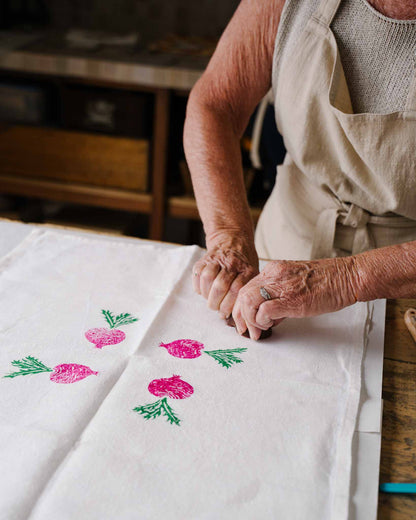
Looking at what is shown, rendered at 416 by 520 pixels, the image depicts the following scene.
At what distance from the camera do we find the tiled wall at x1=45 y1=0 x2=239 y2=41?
2758 millimetres

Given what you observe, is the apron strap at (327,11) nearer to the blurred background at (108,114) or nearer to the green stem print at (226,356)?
the green stem print at (226,356)

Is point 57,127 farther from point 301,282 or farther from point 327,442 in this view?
point 327,442

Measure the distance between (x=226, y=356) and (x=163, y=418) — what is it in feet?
0.54

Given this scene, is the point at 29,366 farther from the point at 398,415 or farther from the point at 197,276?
the point at 398,415

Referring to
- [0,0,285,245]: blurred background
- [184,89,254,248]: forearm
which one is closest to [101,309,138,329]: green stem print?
[184,89,254,248]: forearm

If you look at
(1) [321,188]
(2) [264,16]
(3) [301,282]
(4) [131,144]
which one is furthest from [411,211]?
(4) [131,144]

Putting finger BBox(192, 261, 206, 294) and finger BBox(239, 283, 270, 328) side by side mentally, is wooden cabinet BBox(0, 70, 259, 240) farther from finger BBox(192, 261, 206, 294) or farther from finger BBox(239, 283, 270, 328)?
finger BBox(239, 283, 270, 328)

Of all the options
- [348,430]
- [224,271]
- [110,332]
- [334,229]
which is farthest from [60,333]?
[334,229]

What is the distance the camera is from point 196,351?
2.91ft

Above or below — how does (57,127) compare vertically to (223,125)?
below

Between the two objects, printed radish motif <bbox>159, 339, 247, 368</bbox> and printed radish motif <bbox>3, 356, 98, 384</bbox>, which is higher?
printed radish motif <bbox>3, 356, 98, 384</bbox>

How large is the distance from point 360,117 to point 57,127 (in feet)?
5.70

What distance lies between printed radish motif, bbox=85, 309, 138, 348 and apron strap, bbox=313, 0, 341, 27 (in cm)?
64

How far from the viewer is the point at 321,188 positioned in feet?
3.97
